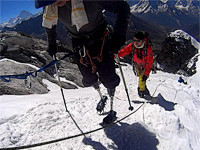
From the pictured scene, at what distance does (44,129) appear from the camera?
348cm

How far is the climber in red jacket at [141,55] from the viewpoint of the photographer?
18.1 feet

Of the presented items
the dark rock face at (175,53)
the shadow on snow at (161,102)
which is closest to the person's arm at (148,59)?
the shadow on snow at (161,102)

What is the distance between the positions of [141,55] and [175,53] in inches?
1045

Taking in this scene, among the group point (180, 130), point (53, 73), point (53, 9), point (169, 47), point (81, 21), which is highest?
point (53, 9)

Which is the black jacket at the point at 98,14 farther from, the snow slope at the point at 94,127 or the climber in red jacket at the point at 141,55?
the climber in red jacket at the point at 141,55

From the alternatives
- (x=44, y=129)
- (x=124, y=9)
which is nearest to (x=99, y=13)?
(x=124, y=9)

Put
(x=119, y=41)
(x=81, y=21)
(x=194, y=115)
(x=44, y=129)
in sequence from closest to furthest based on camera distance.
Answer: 1. (x=81, y=21)
2. (x=119, y=41)
3. (x=44, y=129)
4. (x=194, y=115)

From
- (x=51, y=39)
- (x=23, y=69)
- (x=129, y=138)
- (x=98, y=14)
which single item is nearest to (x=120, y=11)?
(x=98, y=14)

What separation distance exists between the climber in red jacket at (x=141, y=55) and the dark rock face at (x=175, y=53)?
23.3 m

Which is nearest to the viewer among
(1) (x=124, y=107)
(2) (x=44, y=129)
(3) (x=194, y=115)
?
(2) (x=44, y=129)

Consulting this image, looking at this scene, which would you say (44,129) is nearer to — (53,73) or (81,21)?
(81,21)

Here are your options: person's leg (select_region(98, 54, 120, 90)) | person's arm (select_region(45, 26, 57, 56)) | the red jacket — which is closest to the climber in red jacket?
the red jacket

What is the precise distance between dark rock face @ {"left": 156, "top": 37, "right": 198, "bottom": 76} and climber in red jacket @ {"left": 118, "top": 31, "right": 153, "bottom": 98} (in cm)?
2335

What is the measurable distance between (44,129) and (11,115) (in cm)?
72
